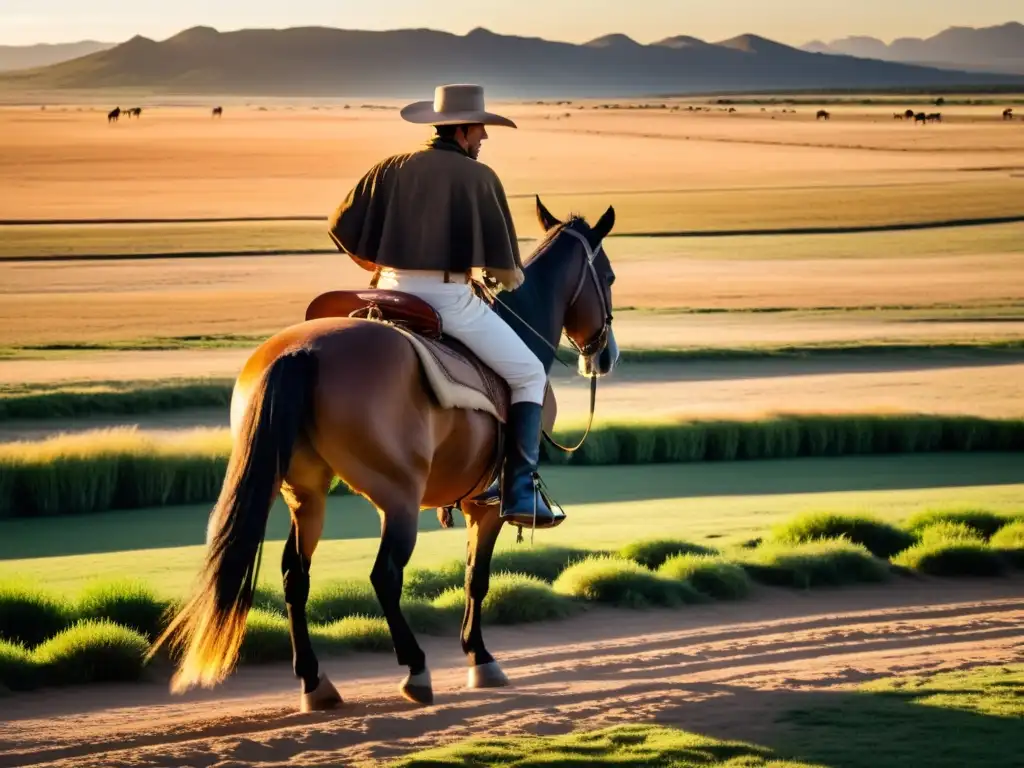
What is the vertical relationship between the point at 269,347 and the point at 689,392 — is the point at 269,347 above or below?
above

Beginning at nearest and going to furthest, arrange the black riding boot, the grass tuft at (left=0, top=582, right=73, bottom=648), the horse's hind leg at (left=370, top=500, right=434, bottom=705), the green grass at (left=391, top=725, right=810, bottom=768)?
the green grass at (left=391, top=725, right=810, bottom=768) → the horse's hind leg at (left=370, top=500, right=434, bottom=705) → the black riding boot → the grass tuft at (left=0, top=582, right=73, bottom=648)

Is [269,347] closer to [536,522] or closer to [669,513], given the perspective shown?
[536,522]

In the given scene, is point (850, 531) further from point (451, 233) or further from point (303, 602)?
point (303, 602)

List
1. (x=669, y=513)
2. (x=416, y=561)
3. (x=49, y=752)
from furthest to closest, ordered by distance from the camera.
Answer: (x=669, y=513) → (x=416, y=561) → (x=49, y=752)

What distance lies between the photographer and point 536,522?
331 inches

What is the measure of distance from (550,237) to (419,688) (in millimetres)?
2620

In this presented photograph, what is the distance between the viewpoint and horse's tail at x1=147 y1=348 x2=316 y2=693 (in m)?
7.11

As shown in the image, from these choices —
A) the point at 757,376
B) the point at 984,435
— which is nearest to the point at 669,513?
the point at 984,435

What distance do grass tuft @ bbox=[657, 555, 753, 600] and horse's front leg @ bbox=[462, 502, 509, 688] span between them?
266 centimetres

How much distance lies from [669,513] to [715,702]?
20.3 feet

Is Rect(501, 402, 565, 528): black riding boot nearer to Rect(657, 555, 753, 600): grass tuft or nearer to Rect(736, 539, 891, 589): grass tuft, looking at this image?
Rect(657, 555, 753, 600): grass tuft

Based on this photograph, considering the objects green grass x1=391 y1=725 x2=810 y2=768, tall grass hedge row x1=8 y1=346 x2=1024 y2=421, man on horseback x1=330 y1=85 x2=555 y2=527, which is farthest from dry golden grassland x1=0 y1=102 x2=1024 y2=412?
green grass x1=391 y1=725 x2=810 y2=768

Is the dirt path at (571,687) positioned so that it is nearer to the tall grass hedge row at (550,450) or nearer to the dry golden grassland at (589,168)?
the tall grass hedge row at (550,450)

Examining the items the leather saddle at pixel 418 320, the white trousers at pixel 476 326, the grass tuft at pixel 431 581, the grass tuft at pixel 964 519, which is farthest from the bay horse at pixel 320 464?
the grass tuft at pixel 964 519
